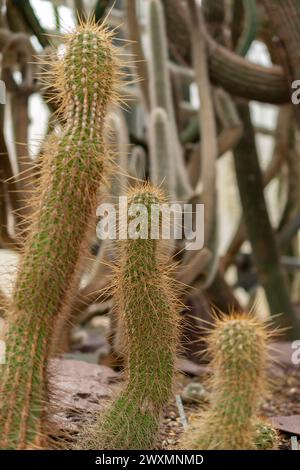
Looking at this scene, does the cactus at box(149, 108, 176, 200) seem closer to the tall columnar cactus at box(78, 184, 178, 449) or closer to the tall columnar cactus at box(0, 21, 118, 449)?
the tall columnar cactus at box(78, 184, 178, 449)

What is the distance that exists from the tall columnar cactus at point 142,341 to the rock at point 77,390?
0.12 meters

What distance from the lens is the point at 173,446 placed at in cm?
182

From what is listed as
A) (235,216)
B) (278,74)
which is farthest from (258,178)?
(235,216)

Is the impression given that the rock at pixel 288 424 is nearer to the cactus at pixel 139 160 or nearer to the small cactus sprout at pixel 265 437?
the small cactus sprout at pixel 265 437

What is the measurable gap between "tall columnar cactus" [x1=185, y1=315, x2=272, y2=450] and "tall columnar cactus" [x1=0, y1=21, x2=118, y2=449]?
12.2 inches

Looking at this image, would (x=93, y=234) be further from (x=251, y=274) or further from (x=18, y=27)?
(x=251, y=274)

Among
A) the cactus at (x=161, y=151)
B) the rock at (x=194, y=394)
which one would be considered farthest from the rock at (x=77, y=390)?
the cactus at (x=161, y=151)

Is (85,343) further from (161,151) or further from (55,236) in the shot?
(55,236)

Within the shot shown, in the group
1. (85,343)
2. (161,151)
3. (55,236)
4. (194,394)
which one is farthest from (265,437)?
(85,343)

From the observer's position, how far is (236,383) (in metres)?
1.47

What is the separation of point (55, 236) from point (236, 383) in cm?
42

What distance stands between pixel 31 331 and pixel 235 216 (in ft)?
15.9

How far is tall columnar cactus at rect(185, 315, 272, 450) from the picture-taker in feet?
4.80

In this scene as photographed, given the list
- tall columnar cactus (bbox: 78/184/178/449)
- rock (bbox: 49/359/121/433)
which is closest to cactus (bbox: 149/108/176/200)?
rock (bbox: 49/359/121/433)
